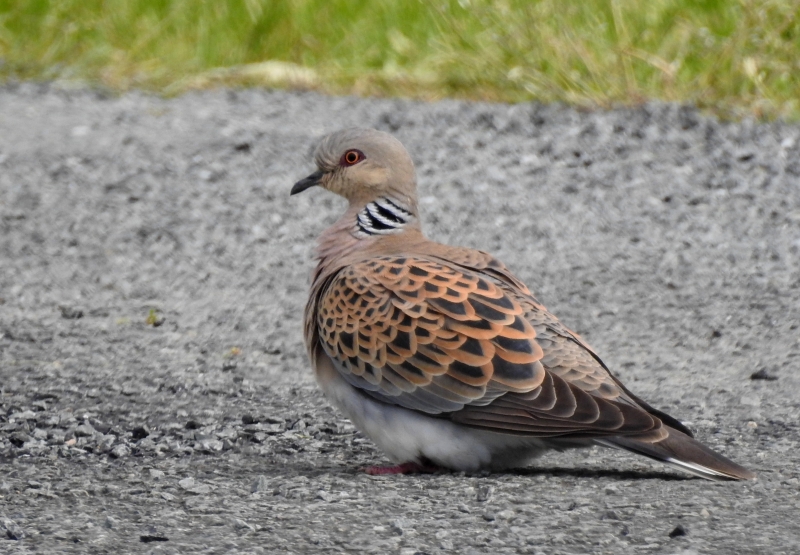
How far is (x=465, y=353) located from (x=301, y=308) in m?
2.48

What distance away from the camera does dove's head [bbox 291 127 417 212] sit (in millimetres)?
4547

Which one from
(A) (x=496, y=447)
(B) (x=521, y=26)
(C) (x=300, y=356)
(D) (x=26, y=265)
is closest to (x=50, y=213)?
(D) (x=26, y=265)

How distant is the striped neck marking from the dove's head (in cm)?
3

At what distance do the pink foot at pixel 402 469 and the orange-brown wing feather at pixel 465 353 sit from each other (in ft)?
0.67

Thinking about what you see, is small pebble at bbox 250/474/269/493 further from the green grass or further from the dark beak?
the green grass

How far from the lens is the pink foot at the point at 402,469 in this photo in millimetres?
3951

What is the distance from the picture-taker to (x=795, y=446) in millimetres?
4164

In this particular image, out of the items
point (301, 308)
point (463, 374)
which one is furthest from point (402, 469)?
point (301, 308)

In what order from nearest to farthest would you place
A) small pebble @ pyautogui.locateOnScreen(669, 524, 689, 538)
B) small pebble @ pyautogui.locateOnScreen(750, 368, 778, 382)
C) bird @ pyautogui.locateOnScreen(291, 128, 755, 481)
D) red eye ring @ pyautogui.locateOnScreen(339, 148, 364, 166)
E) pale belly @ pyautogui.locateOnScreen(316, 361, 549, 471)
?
small pebble @ pyautogui.locateOnScreen(669, 524, 689, 538), bird @ pyautogui.locateOnScreen(291, 128, 755, 481), pale belly @ pyautogui.locateOnScreen(316, 361, 549, 471), red eye ring @ pyautogui.locateOnScreen(339, 148, 364, 166), small pebble @ pyautogui.locateOnScreen(750, 368, 778, 382)

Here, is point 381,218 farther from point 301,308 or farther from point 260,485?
point 301,308

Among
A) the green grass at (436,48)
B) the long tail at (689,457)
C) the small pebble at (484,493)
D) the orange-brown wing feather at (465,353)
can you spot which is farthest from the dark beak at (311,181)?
the green grass at (436,48)

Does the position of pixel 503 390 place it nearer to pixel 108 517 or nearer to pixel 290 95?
pixel 108 517

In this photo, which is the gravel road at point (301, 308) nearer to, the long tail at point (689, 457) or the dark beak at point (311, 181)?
the long tail at point (689, 457)

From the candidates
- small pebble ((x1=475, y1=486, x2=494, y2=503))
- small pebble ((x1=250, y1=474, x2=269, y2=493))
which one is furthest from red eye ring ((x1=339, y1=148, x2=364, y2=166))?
small pebble ((x1=475, y1=486, x2=494, y2=503))
